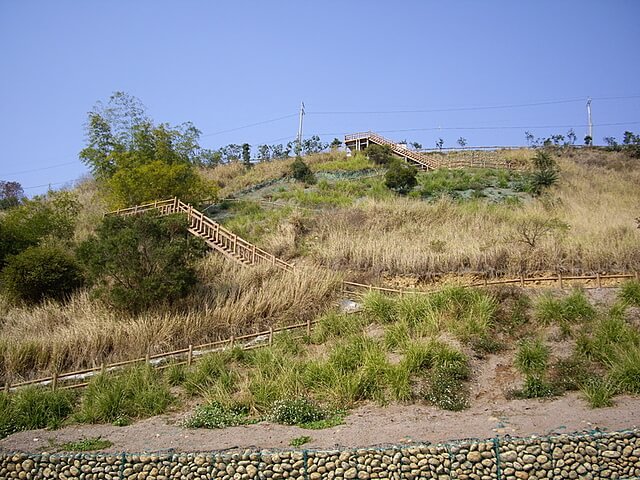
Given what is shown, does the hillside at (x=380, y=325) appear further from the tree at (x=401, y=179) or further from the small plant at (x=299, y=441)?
the tree at (x=401, y=179)

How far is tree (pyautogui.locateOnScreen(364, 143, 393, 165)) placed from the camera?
40.9 metres

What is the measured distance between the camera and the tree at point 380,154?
40.9 meters

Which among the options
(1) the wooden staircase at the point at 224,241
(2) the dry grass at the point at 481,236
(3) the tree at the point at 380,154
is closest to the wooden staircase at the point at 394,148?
(3) the tree at the point at 380,154

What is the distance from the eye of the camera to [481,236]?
830 inches

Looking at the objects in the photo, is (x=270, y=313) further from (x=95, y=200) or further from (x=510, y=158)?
(x=510, y=158)

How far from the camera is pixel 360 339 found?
13.4 m

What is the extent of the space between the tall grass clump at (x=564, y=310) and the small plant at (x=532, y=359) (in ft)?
5.04

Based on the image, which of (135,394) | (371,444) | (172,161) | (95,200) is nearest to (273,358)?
(135,394)

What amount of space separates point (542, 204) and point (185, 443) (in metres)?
23.2

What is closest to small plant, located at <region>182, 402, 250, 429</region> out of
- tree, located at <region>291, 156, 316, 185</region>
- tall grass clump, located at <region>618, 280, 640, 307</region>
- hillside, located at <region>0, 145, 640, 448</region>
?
hillside, located at <region>0, 145, 640, 448</region>

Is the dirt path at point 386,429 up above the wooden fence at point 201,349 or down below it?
below

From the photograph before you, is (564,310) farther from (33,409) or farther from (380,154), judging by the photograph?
(380,154)

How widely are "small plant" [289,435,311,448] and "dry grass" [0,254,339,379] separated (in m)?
6.78

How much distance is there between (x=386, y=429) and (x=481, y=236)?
13.0 metres
